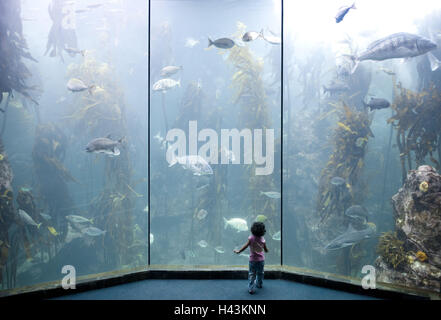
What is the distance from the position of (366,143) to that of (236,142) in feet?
12.9

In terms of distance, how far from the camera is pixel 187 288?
9.31 ft

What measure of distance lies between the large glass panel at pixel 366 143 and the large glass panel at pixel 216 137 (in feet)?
3.50

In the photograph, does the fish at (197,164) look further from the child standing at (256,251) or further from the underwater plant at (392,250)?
the underwater plant at (392,250)

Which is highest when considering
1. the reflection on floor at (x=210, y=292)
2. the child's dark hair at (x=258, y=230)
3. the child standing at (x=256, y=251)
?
the child's dark hair at (x=258, y=230)

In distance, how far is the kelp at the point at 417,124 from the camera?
11.5ft

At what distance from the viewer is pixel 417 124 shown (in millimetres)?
3760

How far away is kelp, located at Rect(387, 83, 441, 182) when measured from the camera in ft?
11.5

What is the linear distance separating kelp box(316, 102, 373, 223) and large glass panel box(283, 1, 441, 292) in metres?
0.02

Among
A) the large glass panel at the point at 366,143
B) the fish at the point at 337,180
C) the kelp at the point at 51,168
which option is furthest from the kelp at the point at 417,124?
A: the kelp at the point at 51,168

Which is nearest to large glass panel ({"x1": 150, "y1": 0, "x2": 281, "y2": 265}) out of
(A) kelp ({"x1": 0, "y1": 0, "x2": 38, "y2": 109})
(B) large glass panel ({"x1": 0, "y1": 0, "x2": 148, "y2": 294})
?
(B) large glass panel ({"x1": 0, "y1": 0, "x2": 148, "y2": 294})

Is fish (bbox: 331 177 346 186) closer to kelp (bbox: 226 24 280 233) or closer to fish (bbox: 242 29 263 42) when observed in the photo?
kelp (bbox: 226 24 280 233)

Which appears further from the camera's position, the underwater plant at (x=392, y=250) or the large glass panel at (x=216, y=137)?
the large glass panel at (x=216, y=137)

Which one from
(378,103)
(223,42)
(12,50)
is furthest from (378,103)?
(12,50)

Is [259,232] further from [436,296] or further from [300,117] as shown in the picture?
[300,117]
